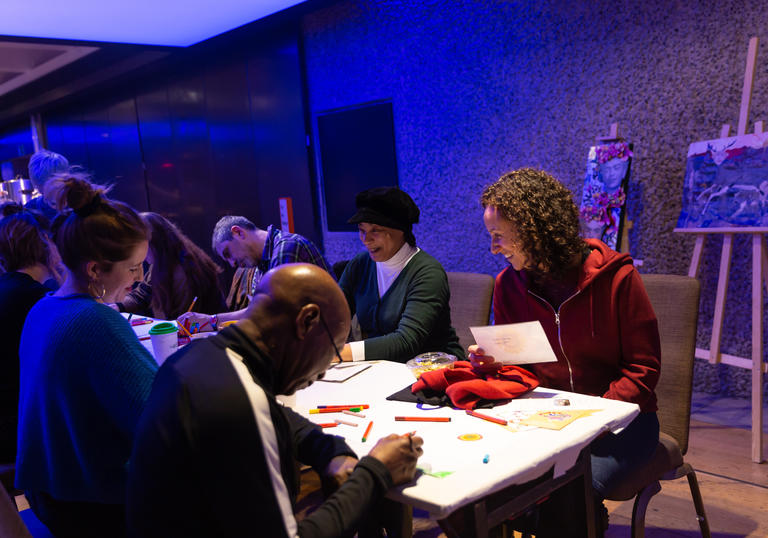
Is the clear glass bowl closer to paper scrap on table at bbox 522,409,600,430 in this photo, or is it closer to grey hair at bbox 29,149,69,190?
paper scrap on table at bbox 522,409,600,430

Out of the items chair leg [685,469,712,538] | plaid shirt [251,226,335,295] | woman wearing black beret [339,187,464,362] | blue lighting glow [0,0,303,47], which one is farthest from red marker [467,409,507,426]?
blue lighting glow [0,0,303,47]

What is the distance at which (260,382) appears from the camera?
1056 mm

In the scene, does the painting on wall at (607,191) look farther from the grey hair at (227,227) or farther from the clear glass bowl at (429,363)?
the grey hair at (227,227)

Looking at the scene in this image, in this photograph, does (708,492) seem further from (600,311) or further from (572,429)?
(572,429)

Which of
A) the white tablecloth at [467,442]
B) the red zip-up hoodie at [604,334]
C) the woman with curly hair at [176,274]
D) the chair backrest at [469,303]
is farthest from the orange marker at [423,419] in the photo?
the woman with curly hair at [176,274]

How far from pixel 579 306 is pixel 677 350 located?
16.0 inches

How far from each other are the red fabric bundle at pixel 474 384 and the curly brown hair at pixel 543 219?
390 mm

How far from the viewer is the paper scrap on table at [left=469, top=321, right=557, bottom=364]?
5.52 ft

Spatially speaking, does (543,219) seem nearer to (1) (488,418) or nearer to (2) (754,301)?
(1) (488,418)

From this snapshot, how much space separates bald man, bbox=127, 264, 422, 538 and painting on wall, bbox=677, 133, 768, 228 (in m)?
2.67

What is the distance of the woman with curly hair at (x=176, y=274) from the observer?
11.1 ft

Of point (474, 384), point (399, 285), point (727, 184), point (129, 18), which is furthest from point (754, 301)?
point (129, 18)

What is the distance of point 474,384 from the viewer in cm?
166

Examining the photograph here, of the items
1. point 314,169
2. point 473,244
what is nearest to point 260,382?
point 473,244
